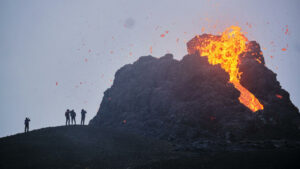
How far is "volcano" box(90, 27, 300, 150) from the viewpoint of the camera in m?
57.2

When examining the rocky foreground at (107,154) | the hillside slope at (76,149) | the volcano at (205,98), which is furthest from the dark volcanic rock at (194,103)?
the hillside slope at (76,149)

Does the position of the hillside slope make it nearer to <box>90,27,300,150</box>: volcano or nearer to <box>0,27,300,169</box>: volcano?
<box>0,27,300,169</box>: volcano

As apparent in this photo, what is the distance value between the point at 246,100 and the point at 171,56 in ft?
133

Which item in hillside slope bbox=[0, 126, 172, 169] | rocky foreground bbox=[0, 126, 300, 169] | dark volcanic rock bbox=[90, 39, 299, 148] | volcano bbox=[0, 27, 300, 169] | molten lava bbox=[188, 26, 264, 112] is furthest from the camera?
molten lava bbox=[188, 26, 264, 112]

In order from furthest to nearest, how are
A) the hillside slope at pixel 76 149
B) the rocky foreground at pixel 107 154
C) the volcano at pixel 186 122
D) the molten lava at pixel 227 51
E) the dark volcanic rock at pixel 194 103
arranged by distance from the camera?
1. the molten lava at pixel 227 51
2. the dark volcanic rock at pixel 194 103
3. the volcano at pixel 186 122
4. the hillside slope at pixel 76 149
5. the rocky foreground at pixel 107 154

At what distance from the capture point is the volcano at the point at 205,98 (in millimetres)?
57250

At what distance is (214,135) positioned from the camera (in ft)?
185

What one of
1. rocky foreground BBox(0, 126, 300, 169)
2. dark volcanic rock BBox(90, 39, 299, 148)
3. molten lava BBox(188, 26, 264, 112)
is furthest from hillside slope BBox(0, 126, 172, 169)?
molten lava BBox(188, 26, 264, 112)

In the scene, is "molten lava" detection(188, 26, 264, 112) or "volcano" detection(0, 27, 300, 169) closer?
"volcano" detection(0, 27, 300, 169)

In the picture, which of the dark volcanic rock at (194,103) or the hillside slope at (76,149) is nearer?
the hillside slope at (76,149)

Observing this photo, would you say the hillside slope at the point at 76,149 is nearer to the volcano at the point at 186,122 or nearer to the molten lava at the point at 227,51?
the volcano at the point at 186,122

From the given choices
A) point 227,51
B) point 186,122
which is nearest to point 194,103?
point 186,122

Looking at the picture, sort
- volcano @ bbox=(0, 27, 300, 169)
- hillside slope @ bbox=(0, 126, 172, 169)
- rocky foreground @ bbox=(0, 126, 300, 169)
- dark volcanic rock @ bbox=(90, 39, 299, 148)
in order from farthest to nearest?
dark volcanic rock @ bbox=(90, 39, 299, 148)
volcano @ bbox=(0, 27, 300, 169)
hillside slope @ bbox=(0, 126, 172, 169)
rocky foreground @ bbox=(0, 126, 300, 169)

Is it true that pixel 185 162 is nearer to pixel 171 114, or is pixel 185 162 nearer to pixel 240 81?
pixel 171 114
